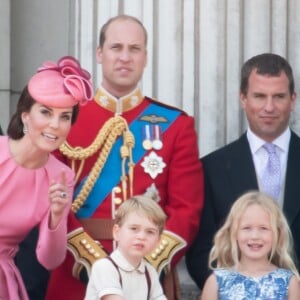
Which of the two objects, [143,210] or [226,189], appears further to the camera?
[226,189]

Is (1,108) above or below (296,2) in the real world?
below

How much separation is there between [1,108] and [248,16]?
48.3 inches

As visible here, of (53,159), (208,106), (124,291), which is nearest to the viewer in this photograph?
(124,291)

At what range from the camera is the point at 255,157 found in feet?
24.5

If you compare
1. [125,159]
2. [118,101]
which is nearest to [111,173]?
[125,159]

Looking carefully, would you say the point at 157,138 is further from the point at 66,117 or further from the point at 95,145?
the point at 66,117

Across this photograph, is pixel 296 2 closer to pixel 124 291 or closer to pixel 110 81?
pixel 110 81

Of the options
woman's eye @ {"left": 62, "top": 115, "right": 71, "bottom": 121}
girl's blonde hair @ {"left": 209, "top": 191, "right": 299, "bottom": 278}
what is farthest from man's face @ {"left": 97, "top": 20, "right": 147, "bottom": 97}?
girl's blonde hair @ {"left": 209, "top": 191, "right": 299, "bottom": 278}

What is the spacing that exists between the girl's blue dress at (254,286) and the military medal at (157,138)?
0.70m

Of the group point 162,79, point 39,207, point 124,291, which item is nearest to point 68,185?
point 39,207

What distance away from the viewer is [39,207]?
22.3ft

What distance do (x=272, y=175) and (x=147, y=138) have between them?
0.58 metres

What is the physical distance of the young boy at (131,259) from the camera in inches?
255

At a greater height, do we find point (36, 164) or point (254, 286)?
point (36, 164)
